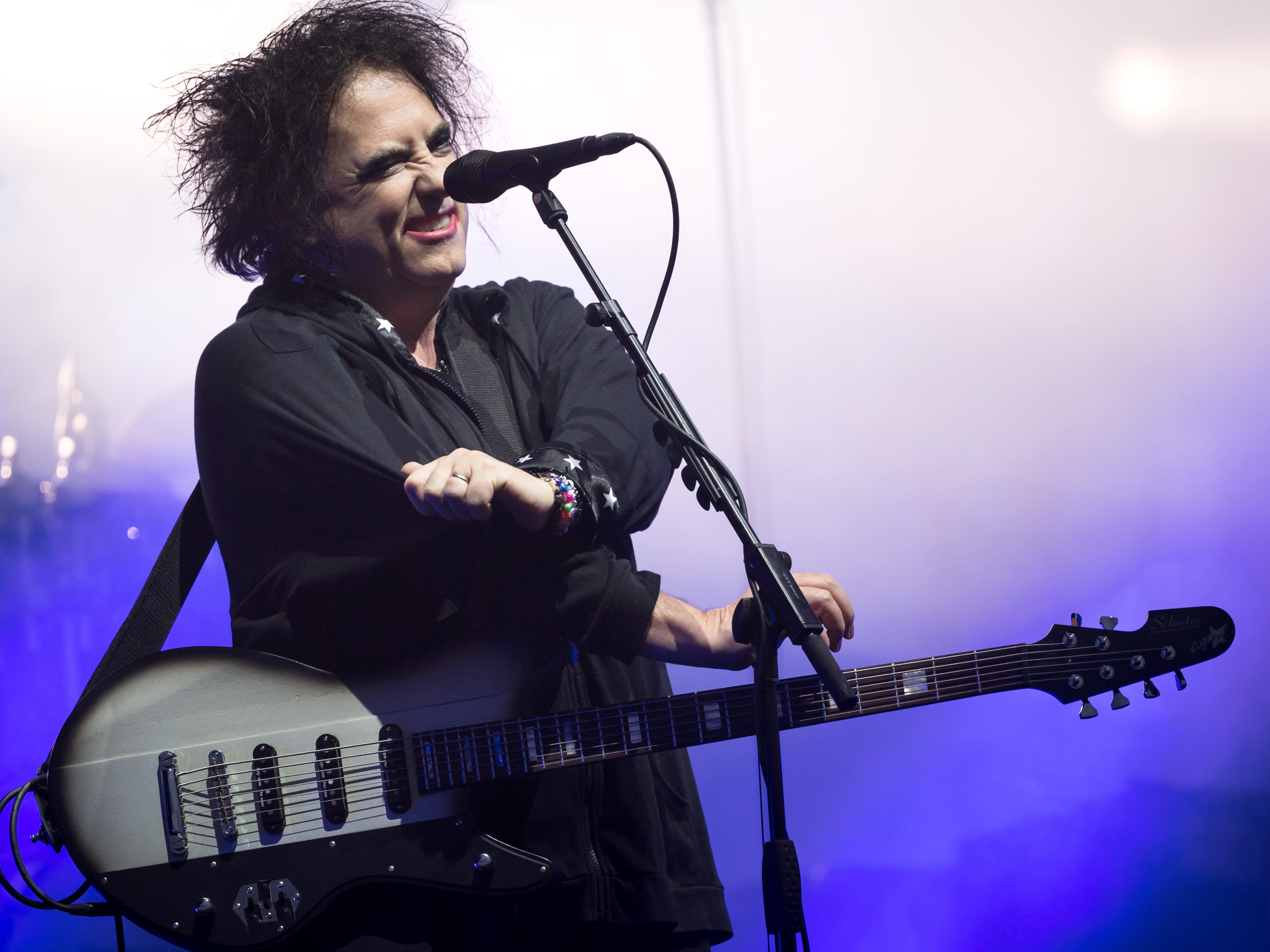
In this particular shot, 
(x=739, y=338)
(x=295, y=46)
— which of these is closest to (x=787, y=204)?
(x=739, y=338)

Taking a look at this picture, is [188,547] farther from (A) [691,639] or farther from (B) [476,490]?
(A) [691,639]

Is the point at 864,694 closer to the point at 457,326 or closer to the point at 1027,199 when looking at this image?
the point at 457,326

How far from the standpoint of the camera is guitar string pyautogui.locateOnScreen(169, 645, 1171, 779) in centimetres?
145

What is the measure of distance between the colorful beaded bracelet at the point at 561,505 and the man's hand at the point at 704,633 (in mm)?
197

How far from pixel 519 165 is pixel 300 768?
910mm

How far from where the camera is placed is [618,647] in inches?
59.3

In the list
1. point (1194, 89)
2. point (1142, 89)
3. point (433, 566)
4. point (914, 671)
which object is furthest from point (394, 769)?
point (1194, 89)

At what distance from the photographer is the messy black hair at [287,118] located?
1728 mm

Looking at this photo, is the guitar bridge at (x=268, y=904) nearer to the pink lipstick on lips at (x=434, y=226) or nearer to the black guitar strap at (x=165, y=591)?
the black guitar strap at (x=165, y=591)

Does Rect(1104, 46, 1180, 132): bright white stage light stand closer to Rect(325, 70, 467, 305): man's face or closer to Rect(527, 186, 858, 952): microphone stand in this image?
Rect(325, 70, 467, 305): man's face

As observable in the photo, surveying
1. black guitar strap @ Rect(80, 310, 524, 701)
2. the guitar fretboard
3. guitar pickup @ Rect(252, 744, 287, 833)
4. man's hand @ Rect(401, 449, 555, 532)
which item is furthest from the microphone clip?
guitar pickup @ Rect(252, 744, 287, 833)

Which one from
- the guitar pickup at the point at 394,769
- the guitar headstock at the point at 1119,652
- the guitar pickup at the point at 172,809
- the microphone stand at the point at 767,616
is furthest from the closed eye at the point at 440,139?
the guitar headstock at the point at 1119,652

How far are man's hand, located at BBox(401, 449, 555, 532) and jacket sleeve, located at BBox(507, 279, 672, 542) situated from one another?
0.21ft

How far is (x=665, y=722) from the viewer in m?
1.51
